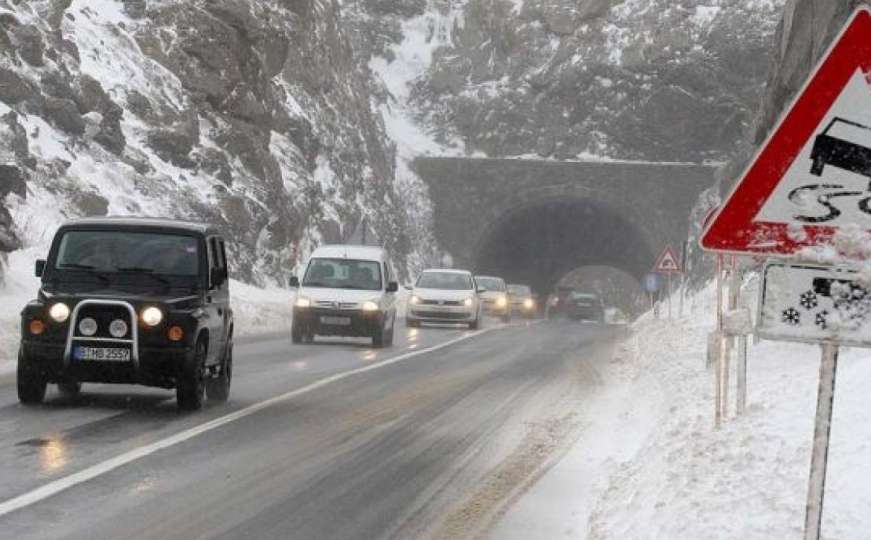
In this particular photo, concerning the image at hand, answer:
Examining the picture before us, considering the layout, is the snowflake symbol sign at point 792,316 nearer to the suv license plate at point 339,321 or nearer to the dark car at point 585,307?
the suv license plate at point 339,321

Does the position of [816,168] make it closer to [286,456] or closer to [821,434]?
[821,434]

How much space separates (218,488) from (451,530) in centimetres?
182

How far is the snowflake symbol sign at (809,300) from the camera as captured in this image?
525 centimetres

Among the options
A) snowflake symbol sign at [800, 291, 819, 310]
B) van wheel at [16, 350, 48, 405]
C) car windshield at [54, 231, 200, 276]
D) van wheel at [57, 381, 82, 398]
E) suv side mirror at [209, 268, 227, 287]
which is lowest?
van wheel at [57, 381, 82, 398]

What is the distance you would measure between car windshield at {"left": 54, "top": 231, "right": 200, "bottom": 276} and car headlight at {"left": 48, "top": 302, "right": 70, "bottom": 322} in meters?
0.87

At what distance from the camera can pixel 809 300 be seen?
207 inches

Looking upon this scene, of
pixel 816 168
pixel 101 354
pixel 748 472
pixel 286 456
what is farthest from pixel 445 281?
pixel 816 168

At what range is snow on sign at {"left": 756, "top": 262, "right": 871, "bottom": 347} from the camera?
5.18 m

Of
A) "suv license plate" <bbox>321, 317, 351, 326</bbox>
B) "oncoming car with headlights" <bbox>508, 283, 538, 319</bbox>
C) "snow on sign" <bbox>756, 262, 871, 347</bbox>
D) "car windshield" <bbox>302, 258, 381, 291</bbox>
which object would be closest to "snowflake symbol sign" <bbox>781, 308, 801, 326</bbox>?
"snow on sign" <bbox>756, 262, 871, 347</bbox>

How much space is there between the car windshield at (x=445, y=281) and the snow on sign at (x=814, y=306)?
31.6m

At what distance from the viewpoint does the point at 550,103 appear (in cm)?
7294

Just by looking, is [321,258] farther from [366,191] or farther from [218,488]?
[366,191]

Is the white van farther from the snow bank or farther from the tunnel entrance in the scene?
the tunnel entrance

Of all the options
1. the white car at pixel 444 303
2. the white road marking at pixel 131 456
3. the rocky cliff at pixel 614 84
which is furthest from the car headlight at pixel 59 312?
the rocky cliff at pixel 614 84
